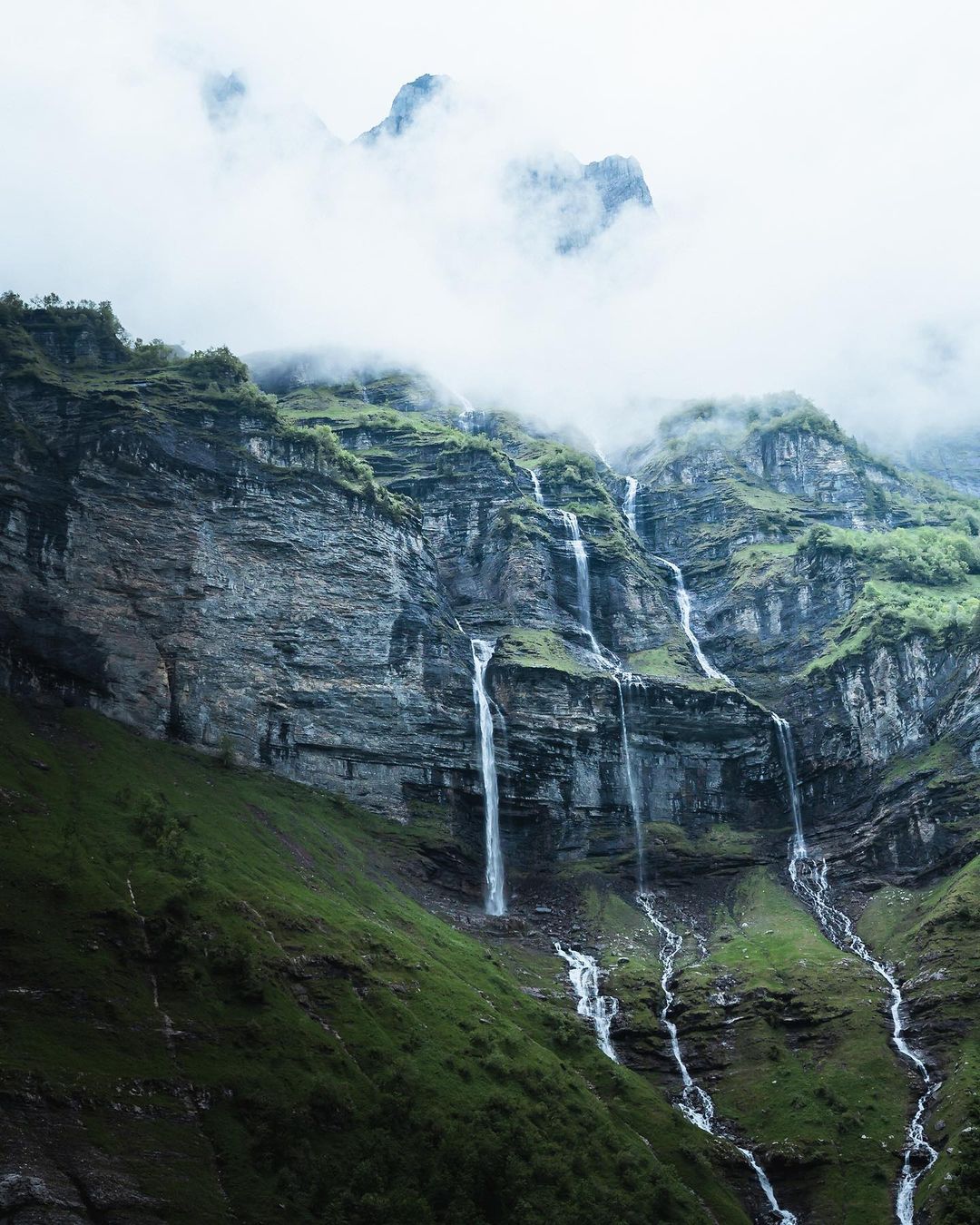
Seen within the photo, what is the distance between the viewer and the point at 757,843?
428 feet

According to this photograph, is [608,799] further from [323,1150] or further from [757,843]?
[323,1150]

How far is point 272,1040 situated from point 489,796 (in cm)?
6043

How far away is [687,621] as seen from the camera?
174m

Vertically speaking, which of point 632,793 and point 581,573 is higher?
point 581,573

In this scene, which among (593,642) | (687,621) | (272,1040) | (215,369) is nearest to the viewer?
(272,1040)

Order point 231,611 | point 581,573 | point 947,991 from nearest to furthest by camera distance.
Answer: point 947,991
point 231,611
point 581,573

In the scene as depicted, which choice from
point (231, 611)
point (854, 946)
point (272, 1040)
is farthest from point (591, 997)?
point (231, 611)

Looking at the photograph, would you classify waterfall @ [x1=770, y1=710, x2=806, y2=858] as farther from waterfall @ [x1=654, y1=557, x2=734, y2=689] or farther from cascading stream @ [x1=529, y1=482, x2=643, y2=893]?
cascading stream @ [x1=529, y1=482, x2=643, y2=893]

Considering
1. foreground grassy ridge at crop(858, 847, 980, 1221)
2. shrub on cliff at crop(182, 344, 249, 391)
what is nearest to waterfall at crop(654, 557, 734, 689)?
foreground grassy ridge at crop(858, 847, 980, 1221)

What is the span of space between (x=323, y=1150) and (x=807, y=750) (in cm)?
9345

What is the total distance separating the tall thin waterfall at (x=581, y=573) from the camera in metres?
163

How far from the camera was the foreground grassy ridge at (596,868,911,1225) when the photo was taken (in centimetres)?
7656

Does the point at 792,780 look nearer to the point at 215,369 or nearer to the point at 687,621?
the point at 687,621

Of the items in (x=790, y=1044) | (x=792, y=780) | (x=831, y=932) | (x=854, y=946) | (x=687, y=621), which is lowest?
(x=790, y=1044)
